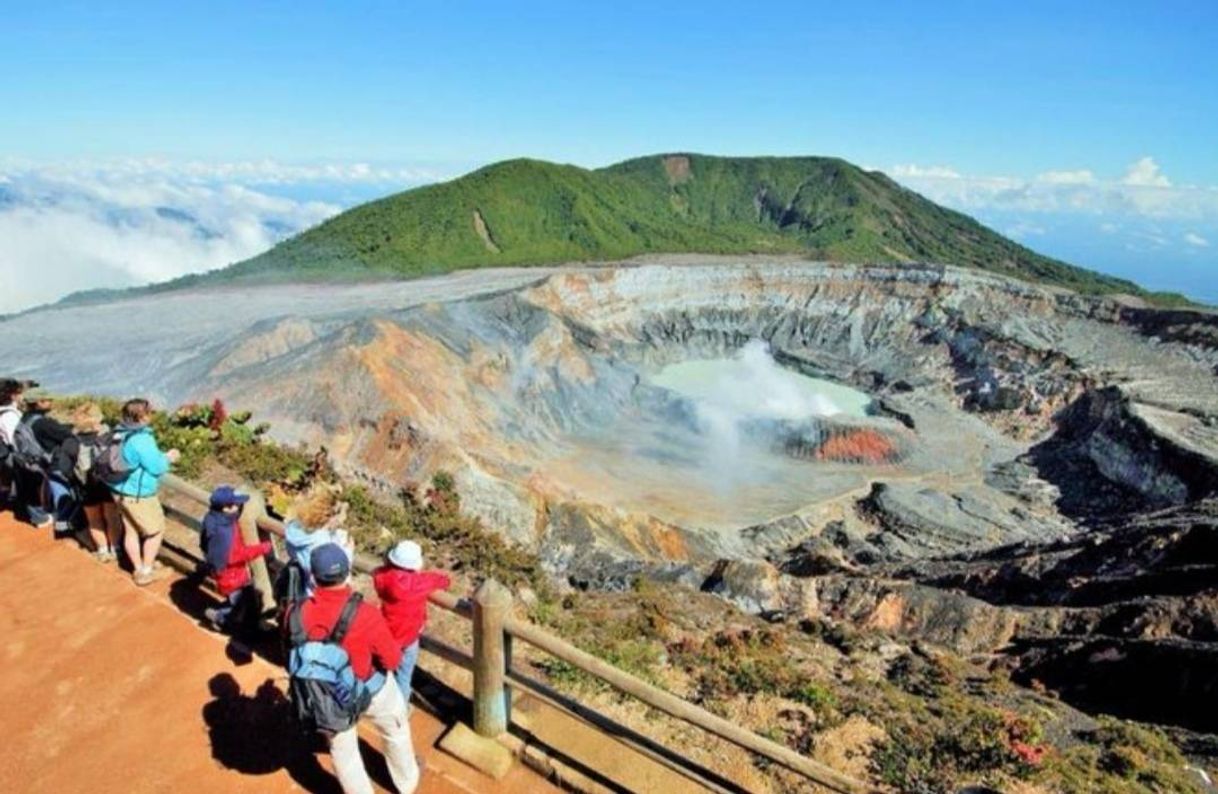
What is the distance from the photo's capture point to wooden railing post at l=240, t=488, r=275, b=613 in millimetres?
8062

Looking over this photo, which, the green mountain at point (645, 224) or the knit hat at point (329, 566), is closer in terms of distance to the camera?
the knit hat at point (329, 566)

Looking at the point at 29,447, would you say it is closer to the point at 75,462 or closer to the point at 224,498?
the point at 75,462

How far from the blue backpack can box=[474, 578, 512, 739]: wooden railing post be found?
4.32ft

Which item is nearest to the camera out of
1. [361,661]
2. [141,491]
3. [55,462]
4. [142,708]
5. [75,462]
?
[361,661]

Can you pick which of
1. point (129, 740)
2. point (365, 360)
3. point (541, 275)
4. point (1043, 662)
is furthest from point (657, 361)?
point (129, 740)

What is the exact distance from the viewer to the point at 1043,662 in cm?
1658

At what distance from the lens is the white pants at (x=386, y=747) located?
579 centimetres

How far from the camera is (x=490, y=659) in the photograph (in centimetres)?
676

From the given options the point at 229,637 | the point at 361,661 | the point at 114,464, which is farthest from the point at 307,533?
the point at 114,464

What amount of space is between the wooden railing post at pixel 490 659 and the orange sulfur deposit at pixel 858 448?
45350mm

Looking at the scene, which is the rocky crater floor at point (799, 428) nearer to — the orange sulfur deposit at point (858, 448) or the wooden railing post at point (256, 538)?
the orange sulfur deposit at point (858, 448)

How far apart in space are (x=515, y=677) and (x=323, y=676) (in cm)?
217

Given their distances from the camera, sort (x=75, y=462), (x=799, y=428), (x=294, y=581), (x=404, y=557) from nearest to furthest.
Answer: (x=404, y=557) → (x=294, y=581) → (x=75, y=462) → (x=799, y=428)

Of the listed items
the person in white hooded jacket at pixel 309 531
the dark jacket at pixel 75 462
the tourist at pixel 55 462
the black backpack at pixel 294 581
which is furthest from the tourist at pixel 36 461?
the person in white hooded jacket at pixel 309 531
